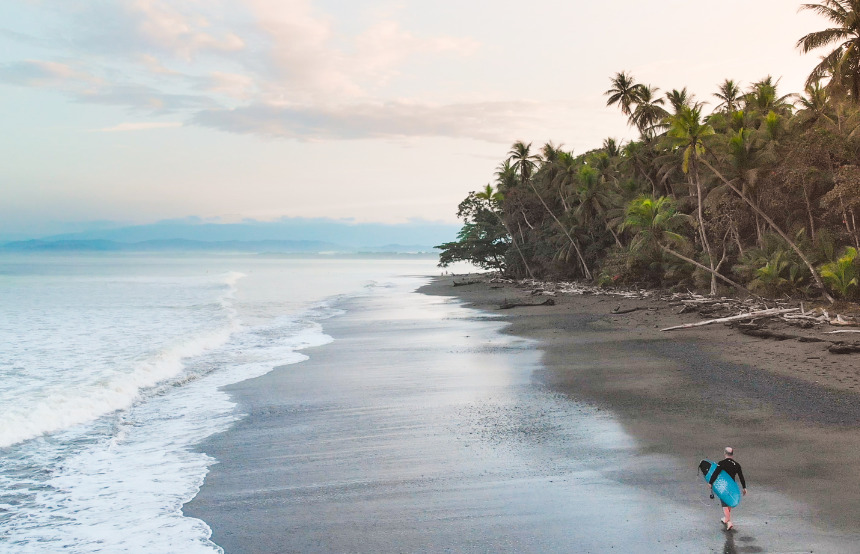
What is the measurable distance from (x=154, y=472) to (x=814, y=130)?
23.6 meters

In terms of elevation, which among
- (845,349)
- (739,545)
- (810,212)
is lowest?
(739,545)

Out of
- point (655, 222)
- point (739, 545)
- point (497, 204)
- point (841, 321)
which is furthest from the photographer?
point (497, 204)

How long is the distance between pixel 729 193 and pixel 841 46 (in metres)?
10.1

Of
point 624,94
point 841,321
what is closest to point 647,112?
point 624,94

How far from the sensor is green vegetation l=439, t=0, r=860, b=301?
22.0m

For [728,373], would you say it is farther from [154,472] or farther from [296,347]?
[296,347]

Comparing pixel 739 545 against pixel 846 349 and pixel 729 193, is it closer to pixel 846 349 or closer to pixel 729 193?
pixel 846 349

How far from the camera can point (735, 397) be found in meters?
10.3

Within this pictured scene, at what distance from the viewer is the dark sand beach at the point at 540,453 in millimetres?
5375

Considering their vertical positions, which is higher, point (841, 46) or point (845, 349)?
point (841, 46)

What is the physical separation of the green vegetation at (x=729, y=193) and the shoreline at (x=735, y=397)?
7.91 meters

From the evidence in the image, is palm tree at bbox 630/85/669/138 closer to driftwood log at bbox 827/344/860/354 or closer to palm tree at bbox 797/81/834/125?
palm tree at bbox 797/81/834/125

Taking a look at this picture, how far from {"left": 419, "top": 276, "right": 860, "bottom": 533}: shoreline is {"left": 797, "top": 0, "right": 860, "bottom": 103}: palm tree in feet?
28.5

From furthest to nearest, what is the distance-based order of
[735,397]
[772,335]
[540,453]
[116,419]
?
[772,335]
[116,419]
[735,397]
[540,453]
